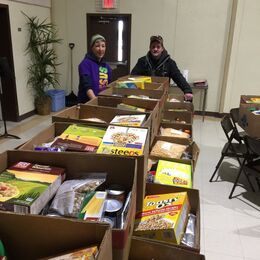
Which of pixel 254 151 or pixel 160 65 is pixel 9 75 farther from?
pixel 254 151

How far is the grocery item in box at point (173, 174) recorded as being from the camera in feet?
5.21

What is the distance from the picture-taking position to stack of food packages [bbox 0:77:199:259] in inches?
35.3

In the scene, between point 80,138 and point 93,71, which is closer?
point 80,138

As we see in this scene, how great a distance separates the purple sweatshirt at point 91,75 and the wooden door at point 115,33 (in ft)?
10.7

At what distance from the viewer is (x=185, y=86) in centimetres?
307

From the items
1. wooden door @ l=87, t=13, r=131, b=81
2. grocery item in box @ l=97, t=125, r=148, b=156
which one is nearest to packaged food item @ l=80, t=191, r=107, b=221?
grocery item in box @ l=97, t=125, r=148, b=156

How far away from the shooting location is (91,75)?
8.71 feet

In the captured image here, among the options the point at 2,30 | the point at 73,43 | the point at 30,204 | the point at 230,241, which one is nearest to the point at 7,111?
the point at 2,30

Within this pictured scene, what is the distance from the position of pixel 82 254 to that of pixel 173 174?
1.04m

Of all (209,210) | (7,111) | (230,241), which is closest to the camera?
(230,241)

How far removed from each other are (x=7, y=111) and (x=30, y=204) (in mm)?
4800

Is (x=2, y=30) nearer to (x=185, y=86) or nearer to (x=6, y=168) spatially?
(x=185, y=86)

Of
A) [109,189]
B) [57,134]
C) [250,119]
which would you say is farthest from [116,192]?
[250,119]

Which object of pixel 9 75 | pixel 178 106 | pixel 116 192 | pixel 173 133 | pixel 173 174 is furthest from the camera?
pixel 9 75
